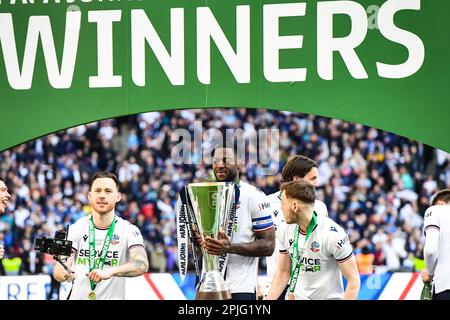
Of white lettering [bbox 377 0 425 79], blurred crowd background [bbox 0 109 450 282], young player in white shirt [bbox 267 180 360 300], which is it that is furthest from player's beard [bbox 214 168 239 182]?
blurred crowd background [bbox 0 109 450 282]

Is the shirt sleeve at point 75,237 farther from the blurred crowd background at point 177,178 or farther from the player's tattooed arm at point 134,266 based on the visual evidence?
the blurred crowd background at point 177,178

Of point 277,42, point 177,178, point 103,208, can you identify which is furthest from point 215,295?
point 177,178

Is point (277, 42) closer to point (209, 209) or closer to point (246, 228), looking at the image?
point (246, 228)

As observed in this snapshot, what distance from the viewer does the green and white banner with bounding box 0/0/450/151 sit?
4.87 m

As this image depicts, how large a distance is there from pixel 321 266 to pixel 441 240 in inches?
35.9

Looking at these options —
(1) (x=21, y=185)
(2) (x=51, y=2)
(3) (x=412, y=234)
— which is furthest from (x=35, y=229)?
(3) (x=412, y=234)

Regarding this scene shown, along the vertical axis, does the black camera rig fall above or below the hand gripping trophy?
below

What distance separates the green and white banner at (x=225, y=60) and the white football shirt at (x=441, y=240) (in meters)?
0.37

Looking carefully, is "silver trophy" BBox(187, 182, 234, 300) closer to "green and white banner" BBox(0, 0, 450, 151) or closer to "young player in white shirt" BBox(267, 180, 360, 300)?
"young player in white shirt" BBox(267, 180, 360, 300)

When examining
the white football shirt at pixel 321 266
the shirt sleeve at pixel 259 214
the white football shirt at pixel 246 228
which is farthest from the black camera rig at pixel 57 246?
the white football shirt at pixel 321 266

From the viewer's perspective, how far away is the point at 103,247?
16.3 feet

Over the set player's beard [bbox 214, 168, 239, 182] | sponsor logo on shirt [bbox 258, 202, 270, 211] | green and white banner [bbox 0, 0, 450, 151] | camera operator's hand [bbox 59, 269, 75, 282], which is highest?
green and white banner [bbox 0, 0, 450, 151]

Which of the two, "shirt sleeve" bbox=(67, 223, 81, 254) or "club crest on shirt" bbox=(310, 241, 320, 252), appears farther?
"shirt sleeve" bbox=(67, 223, 81, 254)
